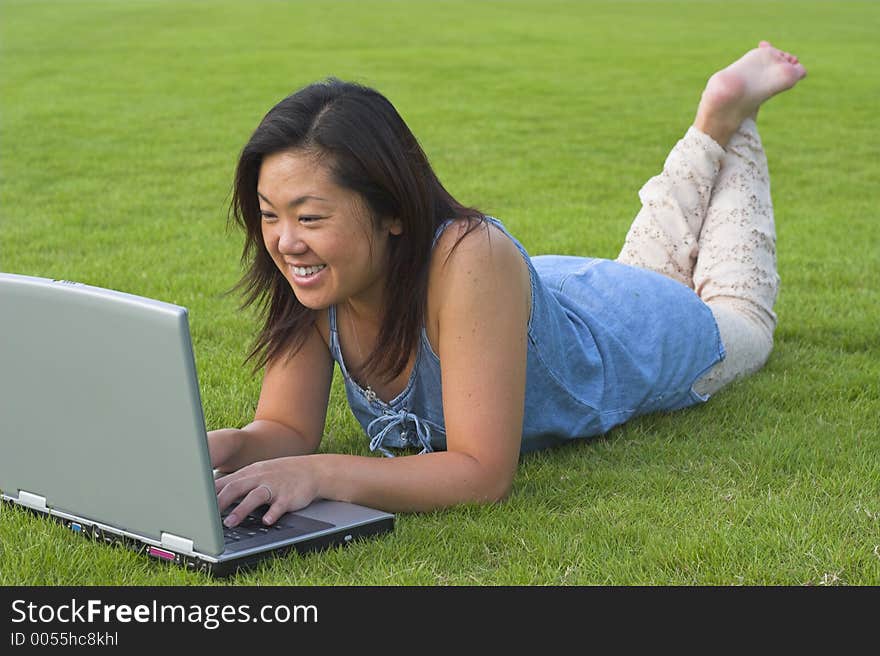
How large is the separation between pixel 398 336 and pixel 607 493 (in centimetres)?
75

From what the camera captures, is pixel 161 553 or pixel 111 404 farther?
pixel 161 553

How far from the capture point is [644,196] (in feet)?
18.0

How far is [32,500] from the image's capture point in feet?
10.8

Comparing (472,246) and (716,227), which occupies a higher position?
(472,246)

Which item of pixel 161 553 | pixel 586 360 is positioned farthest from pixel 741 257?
pixel 161 553

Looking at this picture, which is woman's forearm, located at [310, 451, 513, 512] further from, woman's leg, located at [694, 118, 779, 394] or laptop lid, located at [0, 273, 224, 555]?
woman's leg, located at [694, 118, 779, 394]

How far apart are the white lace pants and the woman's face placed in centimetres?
214

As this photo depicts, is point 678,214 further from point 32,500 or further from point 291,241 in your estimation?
point 32,500

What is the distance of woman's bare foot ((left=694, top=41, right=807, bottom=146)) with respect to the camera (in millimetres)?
5320

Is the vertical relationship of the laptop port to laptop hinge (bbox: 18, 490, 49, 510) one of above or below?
above

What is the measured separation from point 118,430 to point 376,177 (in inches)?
38.2

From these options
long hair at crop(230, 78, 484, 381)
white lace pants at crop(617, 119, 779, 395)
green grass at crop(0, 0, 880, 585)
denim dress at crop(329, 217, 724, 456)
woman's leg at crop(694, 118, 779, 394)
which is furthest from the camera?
white lace pants at crop(617, 119, 779, 395)

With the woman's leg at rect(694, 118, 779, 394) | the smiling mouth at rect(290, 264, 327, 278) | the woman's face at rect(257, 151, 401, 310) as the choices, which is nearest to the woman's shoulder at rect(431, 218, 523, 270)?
the woman's face at rect(257, 151, 401, 310)
